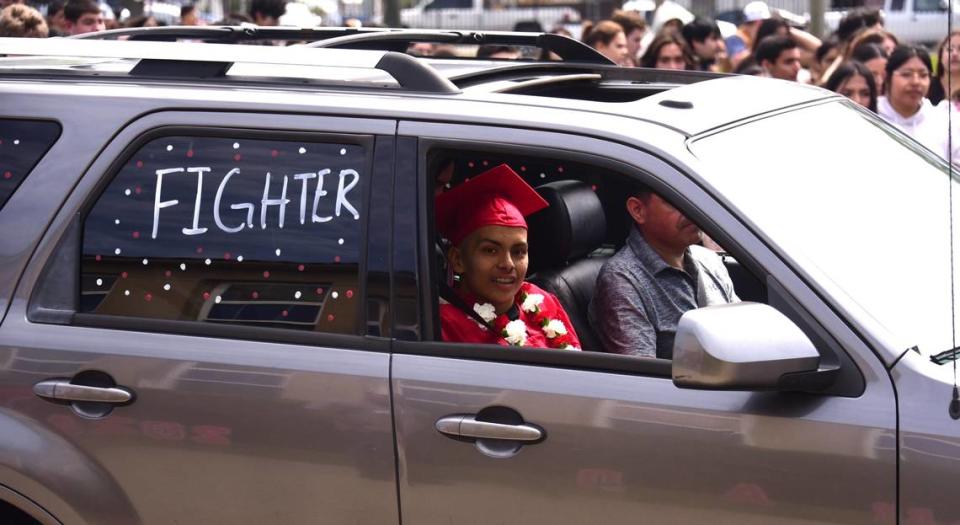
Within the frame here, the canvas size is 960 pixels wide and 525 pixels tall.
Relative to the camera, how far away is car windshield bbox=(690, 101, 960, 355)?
281cm

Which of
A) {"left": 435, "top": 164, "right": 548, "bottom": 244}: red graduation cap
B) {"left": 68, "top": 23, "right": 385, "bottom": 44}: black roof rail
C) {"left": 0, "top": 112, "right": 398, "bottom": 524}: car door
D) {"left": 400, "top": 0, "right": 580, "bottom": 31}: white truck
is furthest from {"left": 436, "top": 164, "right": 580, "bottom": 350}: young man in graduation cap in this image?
{"left": 400, "top": 0, "right": 580, "bottom": 31}: white truck

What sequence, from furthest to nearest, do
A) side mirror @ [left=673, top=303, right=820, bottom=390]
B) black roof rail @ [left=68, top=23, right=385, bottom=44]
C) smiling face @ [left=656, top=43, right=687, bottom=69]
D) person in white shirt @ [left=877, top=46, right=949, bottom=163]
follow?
smiling face @ [left=656, top=43, right=687, bottom=69] → person in white shirt @ [left=877, top=46, right=949, bottom=163] → black roof rail @ [left=68, top=23, right=385, bottom=44] → side mirror @ [left=673, top=303, right=820, bottom=390]

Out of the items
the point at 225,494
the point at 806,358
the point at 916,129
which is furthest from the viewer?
the point at 916,129

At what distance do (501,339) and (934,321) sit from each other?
1070 mm

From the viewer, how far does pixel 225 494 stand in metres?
3.07

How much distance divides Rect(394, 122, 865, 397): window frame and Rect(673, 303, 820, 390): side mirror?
8 cm

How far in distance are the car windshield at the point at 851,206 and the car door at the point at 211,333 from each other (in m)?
0.82

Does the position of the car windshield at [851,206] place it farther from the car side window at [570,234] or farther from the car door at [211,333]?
the car door at [211,333]

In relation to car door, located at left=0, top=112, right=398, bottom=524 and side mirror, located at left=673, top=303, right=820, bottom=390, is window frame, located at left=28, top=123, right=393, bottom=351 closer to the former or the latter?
car door, located at left=0, top=112, right=398, bottom=524

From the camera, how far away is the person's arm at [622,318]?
3551 millimetres

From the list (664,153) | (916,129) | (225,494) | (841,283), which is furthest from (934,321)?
(916,129)

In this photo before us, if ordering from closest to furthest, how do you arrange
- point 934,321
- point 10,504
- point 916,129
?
point 934,321, point 10,504, point 916,129

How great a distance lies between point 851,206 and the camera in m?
3.18

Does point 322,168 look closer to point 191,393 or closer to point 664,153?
point 191,393
